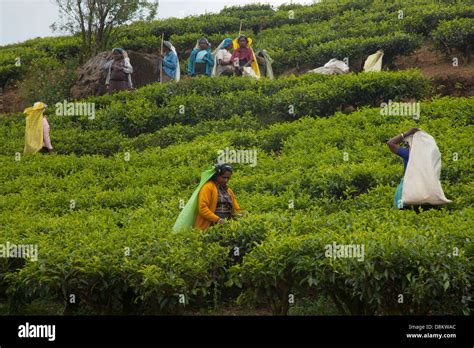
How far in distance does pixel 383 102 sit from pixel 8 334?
1241 cm

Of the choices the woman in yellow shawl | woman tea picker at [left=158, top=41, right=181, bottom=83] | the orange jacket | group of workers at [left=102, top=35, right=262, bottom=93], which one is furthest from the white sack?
woman tea picker at [left=158, top=41, right=181, bottom=83]

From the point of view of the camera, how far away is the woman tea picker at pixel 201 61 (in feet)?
75.4

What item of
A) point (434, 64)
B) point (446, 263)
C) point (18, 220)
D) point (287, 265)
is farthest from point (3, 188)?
point (434, 64)

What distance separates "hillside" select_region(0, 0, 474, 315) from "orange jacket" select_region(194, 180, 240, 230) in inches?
10.9

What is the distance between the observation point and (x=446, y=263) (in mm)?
8992

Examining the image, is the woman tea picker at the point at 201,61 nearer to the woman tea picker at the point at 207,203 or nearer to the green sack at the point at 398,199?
the green sack at the point at 398,199

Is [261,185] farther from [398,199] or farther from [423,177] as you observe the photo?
[423,177]

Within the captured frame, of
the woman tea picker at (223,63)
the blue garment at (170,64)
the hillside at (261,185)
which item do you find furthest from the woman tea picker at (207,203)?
the blue garment at (170,64)

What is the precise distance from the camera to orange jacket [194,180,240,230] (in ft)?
36.7

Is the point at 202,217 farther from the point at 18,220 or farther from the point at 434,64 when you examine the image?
the point at 434,64

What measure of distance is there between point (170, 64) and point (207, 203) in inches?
501

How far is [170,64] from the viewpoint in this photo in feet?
76.7

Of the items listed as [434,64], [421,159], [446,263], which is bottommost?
[446,263]

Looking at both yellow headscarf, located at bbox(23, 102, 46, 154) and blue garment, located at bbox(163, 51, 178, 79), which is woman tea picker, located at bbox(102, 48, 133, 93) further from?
yellow headscarf, located at bbox(23, 102, 46, 154)
